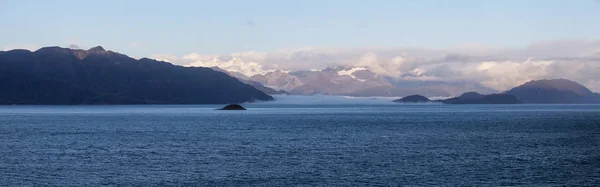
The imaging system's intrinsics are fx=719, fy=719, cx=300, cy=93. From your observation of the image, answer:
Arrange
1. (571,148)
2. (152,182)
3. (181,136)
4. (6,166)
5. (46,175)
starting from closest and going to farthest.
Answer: (152,182), (46,175), (6,166), (571,148), (181,136)

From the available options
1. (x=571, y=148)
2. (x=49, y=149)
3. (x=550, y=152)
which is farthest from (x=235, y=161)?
(x=571, y=148)

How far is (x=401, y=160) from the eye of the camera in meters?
76.2

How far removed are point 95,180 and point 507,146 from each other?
58.0m

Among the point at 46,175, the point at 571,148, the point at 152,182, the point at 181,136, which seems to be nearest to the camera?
the point at 152,182

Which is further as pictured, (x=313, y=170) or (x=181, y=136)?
(x=181, y=136)

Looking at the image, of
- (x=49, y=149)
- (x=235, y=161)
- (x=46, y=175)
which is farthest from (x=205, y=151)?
(x=46, y=175)

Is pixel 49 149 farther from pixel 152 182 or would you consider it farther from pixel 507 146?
pixel 507 146

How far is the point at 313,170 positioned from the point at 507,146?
40235mm

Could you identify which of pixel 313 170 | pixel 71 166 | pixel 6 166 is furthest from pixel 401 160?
pixel 6 166

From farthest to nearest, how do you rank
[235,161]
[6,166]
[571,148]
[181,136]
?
[181,136] → [571,148] → [235,161] → [6,166]

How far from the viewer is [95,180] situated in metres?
60.3

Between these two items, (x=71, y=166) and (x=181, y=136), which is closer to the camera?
(x=71, y=166)

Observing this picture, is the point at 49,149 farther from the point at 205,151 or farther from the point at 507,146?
the point at 507,146

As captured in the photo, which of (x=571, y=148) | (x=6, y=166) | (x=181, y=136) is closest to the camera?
(x=6, y=166)
